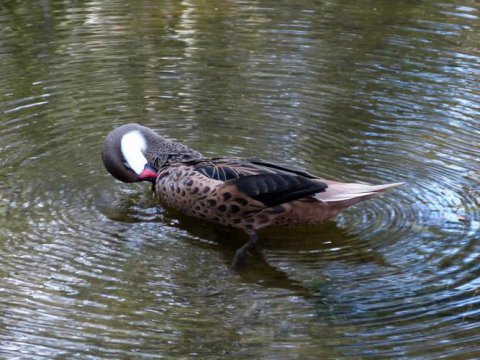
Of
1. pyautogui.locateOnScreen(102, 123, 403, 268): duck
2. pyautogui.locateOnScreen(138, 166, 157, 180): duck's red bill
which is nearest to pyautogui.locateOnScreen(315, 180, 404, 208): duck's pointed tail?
pyautogui.locateOnScreen(102, 123, 403, 268): duck

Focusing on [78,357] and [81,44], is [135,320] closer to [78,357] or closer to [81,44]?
[78,357]

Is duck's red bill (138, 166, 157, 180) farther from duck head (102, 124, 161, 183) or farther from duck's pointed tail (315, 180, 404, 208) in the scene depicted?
duck's pointed tail (315, 180, 404, 208)

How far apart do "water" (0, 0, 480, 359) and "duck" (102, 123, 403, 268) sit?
0.43ft

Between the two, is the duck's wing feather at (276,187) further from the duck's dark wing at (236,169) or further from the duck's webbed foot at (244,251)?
the duck's webbed foot at (244,251)

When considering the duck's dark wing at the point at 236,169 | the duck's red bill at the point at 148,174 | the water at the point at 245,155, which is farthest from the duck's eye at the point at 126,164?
the duck's dark wing at the point at 236,169

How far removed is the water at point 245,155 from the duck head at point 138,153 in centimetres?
18

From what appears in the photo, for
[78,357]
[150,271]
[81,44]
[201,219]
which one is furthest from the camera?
A: [81,44]

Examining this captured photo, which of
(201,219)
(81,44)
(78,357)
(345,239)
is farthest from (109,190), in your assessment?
(81,44)

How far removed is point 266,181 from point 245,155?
127cm

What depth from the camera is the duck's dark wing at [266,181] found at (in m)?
6.08

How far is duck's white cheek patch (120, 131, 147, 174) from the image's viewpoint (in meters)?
6.95

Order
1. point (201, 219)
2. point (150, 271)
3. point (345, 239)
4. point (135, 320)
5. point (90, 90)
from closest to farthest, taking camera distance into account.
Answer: point (135, 320), point (150, 271), point (345, 239), point (201, 219), point (90, 90)

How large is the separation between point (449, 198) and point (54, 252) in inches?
115

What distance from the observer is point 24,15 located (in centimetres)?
1145
